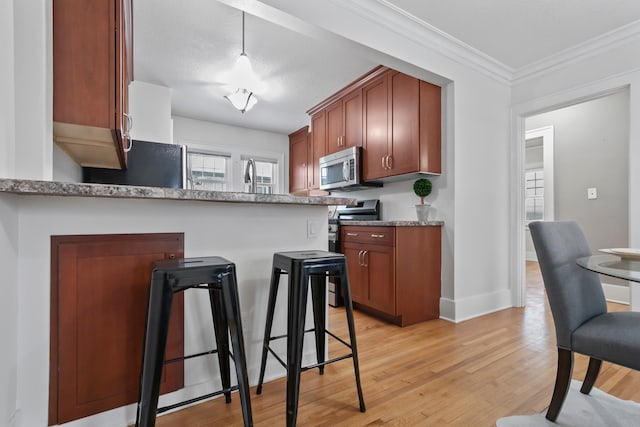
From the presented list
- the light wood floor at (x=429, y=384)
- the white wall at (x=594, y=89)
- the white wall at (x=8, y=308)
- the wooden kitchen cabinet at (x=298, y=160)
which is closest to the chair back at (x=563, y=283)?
the light wood floor at (x=429, y=384)

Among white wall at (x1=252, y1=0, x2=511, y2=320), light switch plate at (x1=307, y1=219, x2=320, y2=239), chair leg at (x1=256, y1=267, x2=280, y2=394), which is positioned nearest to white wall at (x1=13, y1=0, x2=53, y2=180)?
chair leg at (x1=256, y1=267, x2=280, y2=394)

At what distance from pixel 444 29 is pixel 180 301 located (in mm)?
2795

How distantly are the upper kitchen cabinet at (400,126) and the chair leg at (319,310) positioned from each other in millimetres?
1664

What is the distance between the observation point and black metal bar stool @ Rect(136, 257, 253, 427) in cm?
106

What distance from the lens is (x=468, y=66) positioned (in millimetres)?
2941

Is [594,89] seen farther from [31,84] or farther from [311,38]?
[31,84]

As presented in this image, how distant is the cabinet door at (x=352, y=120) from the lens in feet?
11.9

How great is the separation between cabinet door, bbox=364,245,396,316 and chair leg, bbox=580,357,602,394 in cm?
126

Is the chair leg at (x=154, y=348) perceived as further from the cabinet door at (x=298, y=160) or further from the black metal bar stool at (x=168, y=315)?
the cabinet door at (x=298, y=160)

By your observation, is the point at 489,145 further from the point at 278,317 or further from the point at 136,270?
the point at 136,270

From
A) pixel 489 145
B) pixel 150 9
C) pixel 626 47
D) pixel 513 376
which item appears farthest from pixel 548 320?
pixel 150 9

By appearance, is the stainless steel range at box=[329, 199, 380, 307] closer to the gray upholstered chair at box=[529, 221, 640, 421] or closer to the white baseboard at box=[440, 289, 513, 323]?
the white baseboard at box=[440, 289, 513, 323]

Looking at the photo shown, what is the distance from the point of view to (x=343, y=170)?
368 cm

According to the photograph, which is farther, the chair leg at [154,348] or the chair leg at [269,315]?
the chair leg at [269,315]
